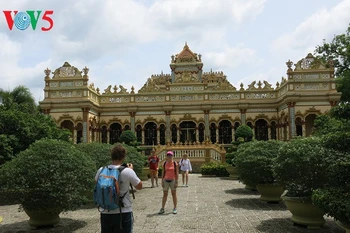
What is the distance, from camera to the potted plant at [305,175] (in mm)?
7566

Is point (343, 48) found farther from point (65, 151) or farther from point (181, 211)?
point (65, 151)

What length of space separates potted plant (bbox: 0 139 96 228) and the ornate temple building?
73.3 ft

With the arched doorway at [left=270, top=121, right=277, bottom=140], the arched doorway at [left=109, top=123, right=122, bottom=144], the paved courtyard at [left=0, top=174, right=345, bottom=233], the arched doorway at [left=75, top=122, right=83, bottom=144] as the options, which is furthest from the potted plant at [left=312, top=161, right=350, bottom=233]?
the arched doorway at [left=109, top=123, right=122, bottom=144]

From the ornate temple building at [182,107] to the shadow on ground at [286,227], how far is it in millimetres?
22553

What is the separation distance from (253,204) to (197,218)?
110 inches

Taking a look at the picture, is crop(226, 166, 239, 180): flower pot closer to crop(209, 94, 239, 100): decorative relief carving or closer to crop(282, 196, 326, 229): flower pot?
crop(282, 196, 326, 229): flower pot

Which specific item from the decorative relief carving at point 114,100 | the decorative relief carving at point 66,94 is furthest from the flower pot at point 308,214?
the decorative relief carving at point 114,100

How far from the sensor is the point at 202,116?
107 feet

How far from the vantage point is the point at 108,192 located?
4.64 meters

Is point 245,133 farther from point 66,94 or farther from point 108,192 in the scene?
point 108,192

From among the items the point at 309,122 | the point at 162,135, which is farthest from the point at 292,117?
the point at 162,135

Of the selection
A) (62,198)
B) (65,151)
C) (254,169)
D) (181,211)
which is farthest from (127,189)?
(254,169)

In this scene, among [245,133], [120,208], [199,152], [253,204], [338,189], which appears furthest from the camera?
[245,133]

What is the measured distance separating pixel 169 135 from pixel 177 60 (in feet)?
30.7
